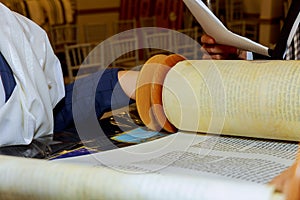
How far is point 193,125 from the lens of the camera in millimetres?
532

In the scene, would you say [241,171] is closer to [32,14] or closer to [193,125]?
[193,125]

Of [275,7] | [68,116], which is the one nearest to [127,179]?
[68,116]

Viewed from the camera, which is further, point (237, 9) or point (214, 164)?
point (237, 9)

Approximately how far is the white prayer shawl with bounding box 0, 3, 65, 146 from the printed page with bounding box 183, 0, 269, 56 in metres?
0.21

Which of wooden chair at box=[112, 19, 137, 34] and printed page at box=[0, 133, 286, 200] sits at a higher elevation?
printed page at box=[0, 133, 286, 200]

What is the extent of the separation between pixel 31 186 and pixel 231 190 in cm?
14

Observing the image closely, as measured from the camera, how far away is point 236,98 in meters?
0.49

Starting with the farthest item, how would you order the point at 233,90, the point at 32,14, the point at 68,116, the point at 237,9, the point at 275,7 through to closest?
the point at 237,9, the point at 275,7, the point at 32,14, the point at 68,116, the point at 233,90

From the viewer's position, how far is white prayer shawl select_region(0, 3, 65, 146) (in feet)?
1.65

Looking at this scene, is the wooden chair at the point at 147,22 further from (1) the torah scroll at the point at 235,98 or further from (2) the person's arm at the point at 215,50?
(1) the torah scroll at the point at 235,98

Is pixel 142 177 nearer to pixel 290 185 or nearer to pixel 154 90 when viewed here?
pixel 290 185

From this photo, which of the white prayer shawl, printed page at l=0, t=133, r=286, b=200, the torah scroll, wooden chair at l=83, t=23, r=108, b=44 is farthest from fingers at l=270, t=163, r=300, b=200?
wooden chair at l=83, t=23, r=108, b=44

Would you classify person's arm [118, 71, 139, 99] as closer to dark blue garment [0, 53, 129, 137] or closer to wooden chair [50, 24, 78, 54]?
dark blue garment [0, 53, 129, 137]

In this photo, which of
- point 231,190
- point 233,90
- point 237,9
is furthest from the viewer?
point 237,9
